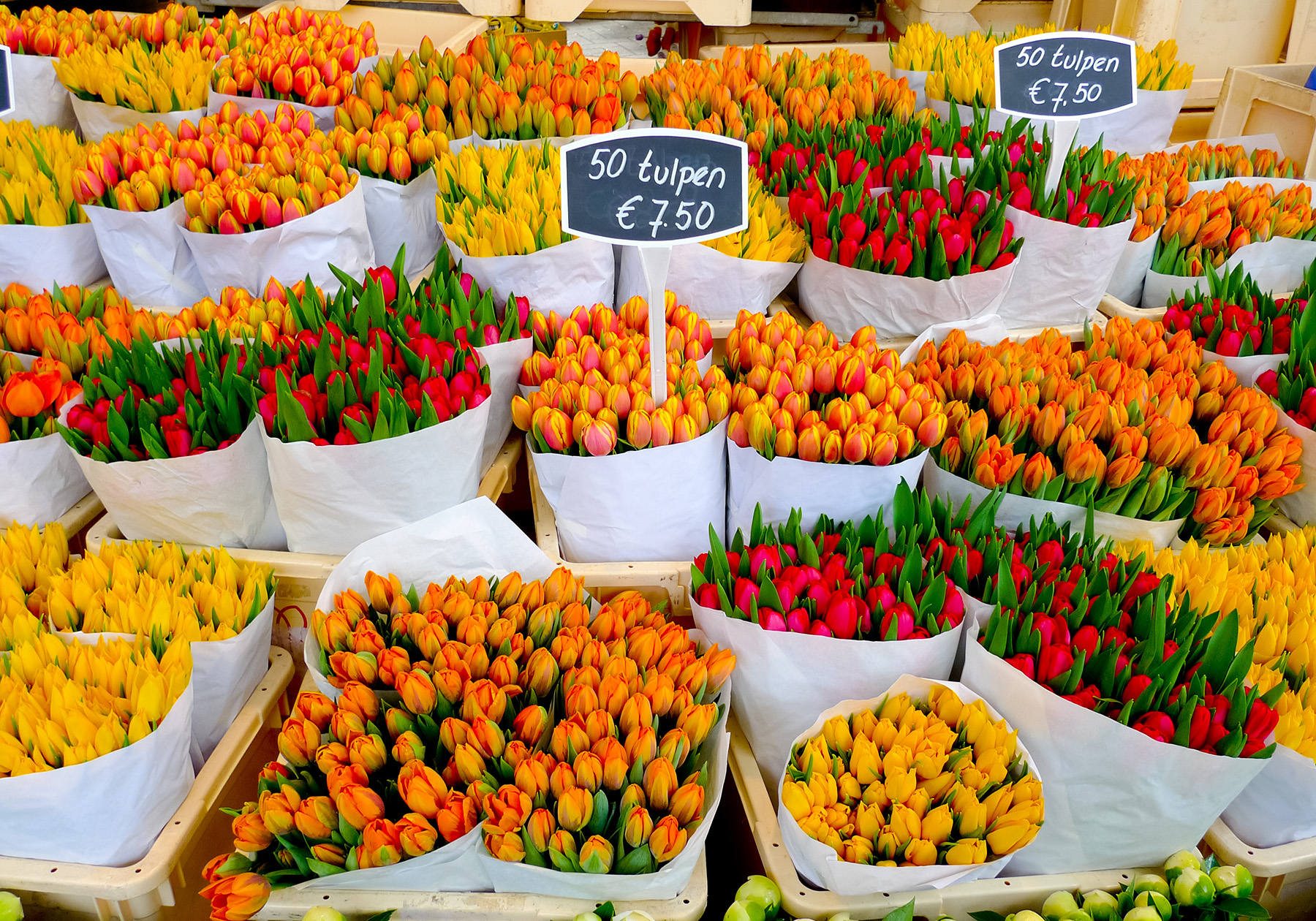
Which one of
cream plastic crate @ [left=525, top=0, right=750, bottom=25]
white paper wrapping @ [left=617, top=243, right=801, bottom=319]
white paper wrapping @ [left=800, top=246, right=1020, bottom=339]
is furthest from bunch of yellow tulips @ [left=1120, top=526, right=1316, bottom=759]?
cream plastic crate @ [left=525, top=0, right=750, bottom=25]

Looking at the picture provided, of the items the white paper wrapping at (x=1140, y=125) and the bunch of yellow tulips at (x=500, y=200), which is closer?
the bunch of yellow tulips at (x=500, y=200)

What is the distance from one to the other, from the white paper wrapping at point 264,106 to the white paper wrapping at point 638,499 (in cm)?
124

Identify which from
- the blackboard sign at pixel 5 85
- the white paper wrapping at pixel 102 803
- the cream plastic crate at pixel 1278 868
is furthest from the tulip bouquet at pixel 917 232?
the blackboard sign at pixel 5 85

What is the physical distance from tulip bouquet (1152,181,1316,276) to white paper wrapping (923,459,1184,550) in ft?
2.63

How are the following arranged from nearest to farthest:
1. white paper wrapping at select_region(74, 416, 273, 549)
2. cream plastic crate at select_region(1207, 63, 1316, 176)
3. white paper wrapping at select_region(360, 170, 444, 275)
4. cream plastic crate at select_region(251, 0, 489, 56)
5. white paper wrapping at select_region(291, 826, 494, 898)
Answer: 1. white paper wrapping at select_region(291, 826, 494, 898)
2. white paper wrapping at select_region(74, 416, 273, 549)
3. white paper wrapping at select_region(360, 170, 444, 275)
4. cream plastic crate at select_region(1207, 63, 1316, 176)
5. cream plastic crate at select_region(251, 0, 489, 56)

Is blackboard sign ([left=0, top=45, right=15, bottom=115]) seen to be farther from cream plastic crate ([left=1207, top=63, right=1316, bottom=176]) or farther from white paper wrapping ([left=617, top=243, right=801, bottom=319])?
cream plastic crate ([left=1207, top=63, right=1316, bottom=176])

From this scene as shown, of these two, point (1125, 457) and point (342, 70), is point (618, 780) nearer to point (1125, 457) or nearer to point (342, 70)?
point (1125, 457)

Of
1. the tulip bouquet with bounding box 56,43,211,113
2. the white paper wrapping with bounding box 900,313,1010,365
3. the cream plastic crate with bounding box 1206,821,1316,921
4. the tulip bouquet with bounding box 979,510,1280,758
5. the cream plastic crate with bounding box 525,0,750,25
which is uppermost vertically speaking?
the cream plastic crate with bounding box 525,0,750,25

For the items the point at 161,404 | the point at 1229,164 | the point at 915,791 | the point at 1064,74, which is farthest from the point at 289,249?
the point at 1229,164

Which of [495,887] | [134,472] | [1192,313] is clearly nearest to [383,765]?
[495,887]

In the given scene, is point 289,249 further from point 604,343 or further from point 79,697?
point 79,697

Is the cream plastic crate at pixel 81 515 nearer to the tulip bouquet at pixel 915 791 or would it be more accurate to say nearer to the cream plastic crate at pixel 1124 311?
the tulip bouquet at pixel 915 791

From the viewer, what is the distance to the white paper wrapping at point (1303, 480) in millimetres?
1530

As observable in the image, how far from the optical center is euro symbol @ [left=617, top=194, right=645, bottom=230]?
122 centimetres
